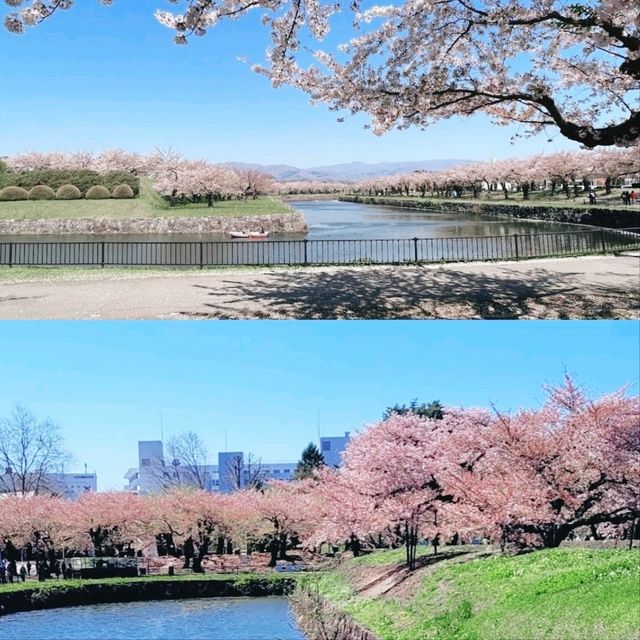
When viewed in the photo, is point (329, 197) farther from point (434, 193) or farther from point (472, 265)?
point (472, 265)

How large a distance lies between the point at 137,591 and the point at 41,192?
11067 millimetres

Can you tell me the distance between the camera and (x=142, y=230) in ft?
71.9

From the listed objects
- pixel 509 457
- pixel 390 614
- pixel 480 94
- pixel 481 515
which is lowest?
pixel 390 614

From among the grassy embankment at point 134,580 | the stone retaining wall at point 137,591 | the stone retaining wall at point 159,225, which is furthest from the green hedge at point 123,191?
the stone retaining wall at point 137,591

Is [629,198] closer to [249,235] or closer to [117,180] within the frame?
[249,235]

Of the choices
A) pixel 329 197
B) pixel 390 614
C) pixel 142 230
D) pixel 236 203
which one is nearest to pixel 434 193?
pixel 329 197

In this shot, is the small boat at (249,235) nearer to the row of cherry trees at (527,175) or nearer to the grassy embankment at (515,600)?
the grassy embankment at (515,600)

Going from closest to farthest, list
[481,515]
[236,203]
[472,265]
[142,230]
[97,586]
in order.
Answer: [481,515]
[472,265]
[97,586]
[142,230]
[236,203]

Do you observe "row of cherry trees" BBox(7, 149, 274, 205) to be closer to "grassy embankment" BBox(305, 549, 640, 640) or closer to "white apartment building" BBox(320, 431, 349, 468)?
"grassy embankment" BBox(305, 549, 640, 640)

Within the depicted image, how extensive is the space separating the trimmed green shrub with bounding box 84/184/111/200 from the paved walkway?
6.52 meters

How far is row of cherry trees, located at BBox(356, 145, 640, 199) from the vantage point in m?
42.7

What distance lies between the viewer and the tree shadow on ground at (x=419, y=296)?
947 cm

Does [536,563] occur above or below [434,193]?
below

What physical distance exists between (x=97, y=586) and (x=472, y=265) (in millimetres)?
13029
